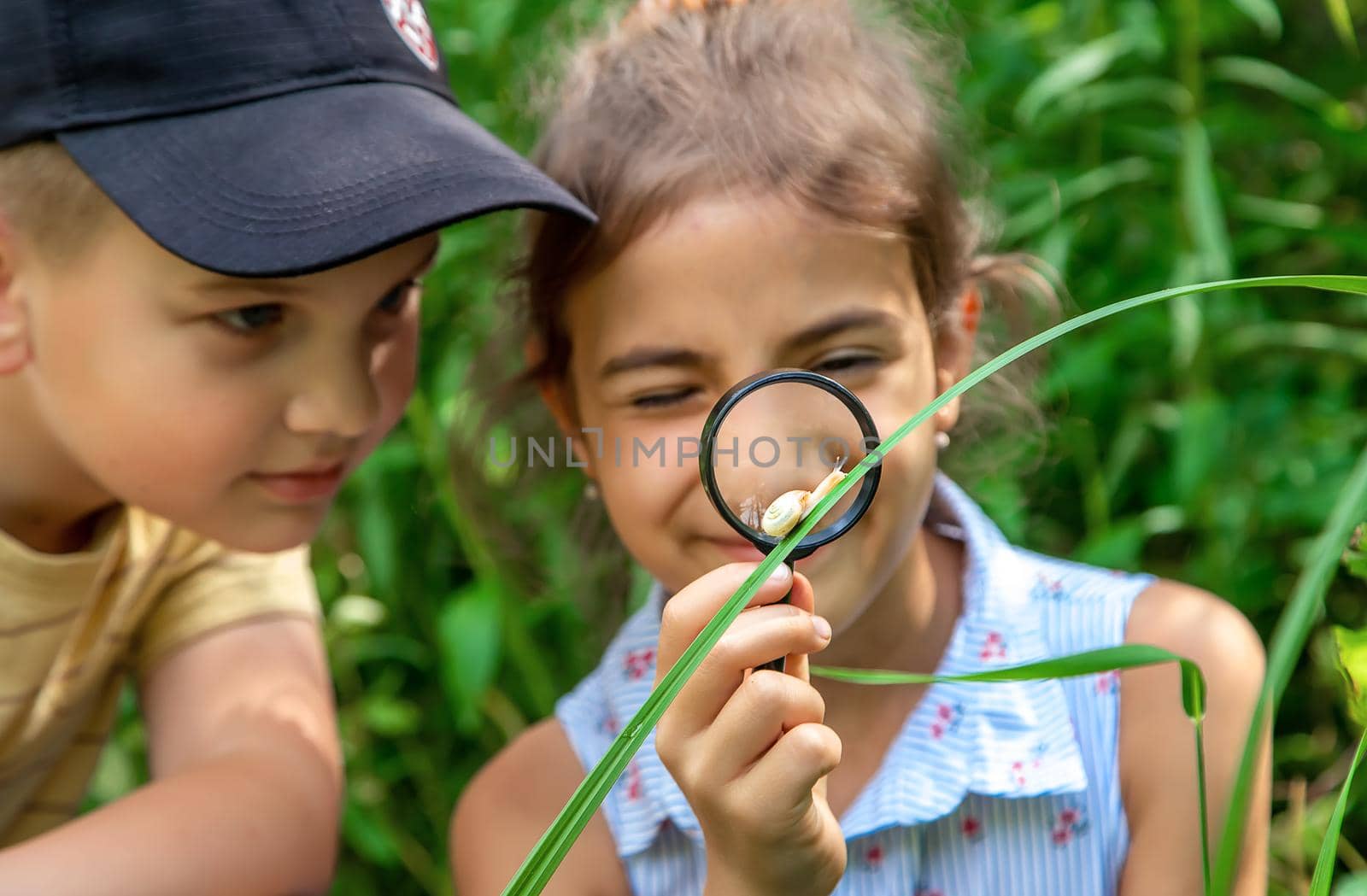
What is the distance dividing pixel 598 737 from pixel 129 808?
0.51 m

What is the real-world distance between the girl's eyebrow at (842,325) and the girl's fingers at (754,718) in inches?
15.9

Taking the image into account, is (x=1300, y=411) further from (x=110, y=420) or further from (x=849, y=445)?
(x=110, y=420)

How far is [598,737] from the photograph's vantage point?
63.9 inches

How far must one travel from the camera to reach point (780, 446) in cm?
114

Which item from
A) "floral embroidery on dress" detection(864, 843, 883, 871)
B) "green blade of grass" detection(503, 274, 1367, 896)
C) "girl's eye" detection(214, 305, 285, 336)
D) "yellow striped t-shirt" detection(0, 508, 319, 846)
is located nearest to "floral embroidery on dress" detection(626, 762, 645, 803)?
"floral embroidery on dress" detection(864, 843, 883, 871)

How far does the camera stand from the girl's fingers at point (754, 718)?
1.00 meters

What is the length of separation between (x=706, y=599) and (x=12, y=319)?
0.87m

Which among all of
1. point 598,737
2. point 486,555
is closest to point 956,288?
point 598,737

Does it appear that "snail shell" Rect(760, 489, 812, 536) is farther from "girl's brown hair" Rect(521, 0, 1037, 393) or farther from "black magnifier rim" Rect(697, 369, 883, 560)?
"girl's brown hair" Rect(521, 0, 1037, 393)

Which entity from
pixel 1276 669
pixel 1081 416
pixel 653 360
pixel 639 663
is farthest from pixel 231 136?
pixel 1081 416

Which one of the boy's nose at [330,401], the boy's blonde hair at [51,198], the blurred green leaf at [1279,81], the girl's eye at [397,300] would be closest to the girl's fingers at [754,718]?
the boy's nose at [330,401]

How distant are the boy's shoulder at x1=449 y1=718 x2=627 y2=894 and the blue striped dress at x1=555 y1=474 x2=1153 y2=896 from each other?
0.08 ft

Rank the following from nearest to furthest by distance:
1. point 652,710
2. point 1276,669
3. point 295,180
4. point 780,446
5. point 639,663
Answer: point 1276,669
point 652,710
point 780,446
point 295,180
point 639,663

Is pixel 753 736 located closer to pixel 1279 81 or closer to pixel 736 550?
pixel 736 550
